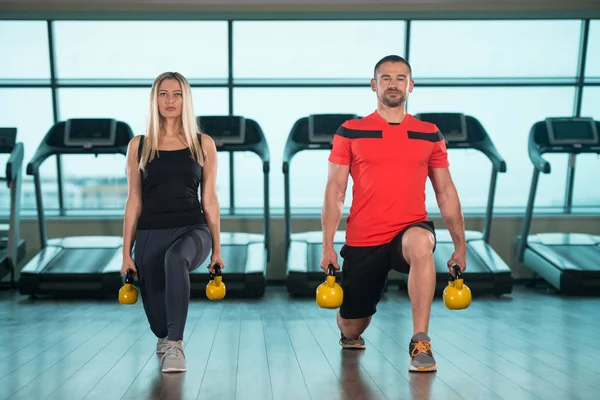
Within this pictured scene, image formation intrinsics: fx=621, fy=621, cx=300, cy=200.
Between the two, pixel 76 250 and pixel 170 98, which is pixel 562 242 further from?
pixel 76 250

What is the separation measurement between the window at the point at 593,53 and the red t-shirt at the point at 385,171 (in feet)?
13.6

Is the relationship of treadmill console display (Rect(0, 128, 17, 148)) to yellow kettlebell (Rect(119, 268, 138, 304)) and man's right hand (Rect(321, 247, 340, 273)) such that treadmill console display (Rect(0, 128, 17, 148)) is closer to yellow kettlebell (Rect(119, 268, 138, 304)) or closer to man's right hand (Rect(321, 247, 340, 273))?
yellow kettlebell (Rect(119, 268, 138, 304))

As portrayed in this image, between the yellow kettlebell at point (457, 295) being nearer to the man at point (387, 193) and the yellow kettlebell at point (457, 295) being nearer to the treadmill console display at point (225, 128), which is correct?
the man at point (387, 193)

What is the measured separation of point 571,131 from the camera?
5590mm

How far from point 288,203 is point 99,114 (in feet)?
7.80

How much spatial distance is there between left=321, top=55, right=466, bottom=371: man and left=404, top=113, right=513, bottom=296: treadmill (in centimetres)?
218

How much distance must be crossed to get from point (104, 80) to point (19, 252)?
6.17ft

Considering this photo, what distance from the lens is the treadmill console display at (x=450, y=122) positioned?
213 inches

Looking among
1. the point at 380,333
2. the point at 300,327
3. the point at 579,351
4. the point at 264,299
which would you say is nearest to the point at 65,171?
the point at 264,299

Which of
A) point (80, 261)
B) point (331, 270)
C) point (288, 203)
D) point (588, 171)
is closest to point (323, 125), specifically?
point (288, 203)

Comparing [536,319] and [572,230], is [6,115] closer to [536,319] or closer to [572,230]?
[536,319]

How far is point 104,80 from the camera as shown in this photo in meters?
6.26

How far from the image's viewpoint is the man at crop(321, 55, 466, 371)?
2.93 m

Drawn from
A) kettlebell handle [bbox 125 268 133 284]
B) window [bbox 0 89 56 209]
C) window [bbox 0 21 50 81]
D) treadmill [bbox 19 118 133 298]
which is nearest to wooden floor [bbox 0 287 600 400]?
treadmill [bbox 19 118 133 298]
